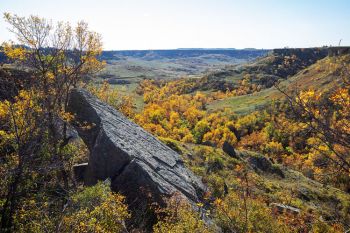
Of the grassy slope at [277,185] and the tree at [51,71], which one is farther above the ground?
the tree at [51,71]

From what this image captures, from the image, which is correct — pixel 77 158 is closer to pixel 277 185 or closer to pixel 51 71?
pixel 51 71

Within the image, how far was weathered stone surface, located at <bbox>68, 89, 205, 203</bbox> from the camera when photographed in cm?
2255

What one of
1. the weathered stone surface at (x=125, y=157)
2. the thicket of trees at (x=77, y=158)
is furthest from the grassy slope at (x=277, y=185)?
the weathered stone surface at (x=125, y=157)

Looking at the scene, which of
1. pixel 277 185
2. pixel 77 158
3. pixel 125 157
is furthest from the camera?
pixel 277 185

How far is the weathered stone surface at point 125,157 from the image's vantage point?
2255cm

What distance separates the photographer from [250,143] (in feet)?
486

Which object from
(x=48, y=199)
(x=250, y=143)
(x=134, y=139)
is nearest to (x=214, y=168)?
(x=134, y=139)

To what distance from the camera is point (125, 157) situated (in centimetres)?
2367

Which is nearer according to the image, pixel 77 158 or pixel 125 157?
pixel 125 157

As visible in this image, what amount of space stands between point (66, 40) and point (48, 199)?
1616 cm

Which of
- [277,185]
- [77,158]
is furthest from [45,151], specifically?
[277,185]

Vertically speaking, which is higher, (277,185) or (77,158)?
(77,158)

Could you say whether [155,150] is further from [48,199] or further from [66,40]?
[66,40]

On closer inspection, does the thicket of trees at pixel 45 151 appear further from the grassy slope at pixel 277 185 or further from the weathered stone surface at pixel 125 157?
the grassy slope at pixel 277 185
